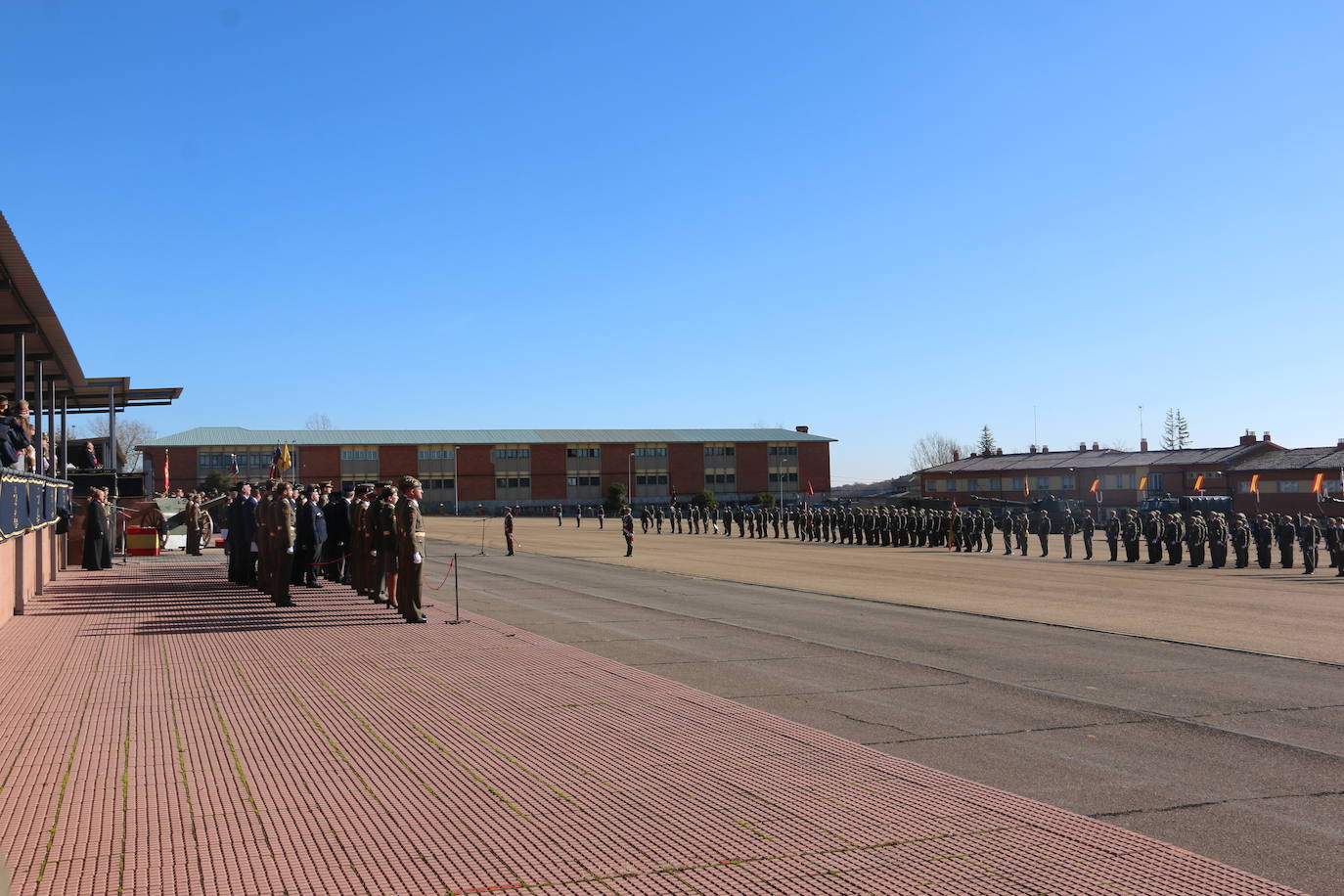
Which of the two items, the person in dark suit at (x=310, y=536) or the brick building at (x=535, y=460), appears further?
the brick building at (x=535, y=460)

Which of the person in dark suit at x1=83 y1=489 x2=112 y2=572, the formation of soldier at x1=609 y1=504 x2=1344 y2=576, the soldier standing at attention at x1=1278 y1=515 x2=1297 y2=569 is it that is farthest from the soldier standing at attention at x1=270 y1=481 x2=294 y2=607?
the soldier standing at attention at x1=1278 y1=515 x2=1297 y2=569

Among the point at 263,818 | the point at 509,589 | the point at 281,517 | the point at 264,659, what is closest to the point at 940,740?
the point at 263,818

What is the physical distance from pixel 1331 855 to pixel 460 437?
351ft

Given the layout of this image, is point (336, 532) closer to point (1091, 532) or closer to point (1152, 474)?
point (1091, 532)

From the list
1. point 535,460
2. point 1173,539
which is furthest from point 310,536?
point 535,460

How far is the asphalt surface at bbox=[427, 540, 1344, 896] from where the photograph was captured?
6094 millimetres

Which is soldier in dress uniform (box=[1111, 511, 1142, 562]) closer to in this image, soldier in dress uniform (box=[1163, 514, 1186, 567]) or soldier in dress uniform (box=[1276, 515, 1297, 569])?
soldier in dress uniform (box=[1163, 514, 1186, 567])

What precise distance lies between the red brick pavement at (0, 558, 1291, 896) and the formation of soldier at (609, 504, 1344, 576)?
23.7m

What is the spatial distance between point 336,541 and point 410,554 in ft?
22.5

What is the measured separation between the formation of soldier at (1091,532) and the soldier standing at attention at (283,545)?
76.2 ft

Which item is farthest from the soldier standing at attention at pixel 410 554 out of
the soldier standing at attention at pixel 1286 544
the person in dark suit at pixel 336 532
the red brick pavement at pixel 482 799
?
the soldier standing at attention at pixel 1286 544

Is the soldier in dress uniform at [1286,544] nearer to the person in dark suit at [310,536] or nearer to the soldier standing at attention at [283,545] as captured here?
the person in dark suit at [310,536]

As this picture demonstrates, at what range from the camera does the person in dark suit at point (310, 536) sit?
787 inches

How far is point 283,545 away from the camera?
658 inches
